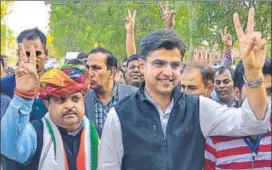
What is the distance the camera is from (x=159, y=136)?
2.92 meters

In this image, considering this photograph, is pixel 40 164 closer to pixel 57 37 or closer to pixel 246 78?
pixel 246 78

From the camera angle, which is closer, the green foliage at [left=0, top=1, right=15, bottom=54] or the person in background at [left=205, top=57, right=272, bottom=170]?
the person in background at [left=205, top=57, right=272, bottom=170]

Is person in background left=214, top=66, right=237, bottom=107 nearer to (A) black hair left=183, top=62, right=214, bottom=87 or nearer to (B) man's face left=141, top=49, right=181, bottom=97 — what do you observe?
(A) black hair left=183, top=62, right=214, bottom=87

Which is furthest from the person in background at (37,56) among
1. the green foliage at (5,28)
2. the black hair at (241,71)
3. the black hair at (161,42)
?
the green foliage at (5,28)

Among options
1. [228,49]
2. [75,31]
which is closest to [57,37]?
[75,31]

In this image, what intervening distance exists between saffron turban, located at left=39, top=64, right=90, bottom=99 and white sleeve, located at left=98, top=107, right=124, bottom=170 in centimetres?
45

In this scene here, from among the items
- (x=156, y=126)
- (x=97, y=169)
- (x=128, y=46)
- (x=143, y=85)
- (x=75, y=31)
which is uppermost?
(x=75, y=31)

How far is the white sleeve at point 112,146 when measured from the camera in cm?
297

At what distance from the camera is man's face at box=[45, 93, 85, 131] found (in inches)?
130

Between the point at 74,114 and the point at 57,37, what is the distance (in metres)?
21.7

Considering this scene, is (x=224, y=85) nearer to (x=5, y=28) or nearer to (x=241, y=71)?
(x=241, y=71)

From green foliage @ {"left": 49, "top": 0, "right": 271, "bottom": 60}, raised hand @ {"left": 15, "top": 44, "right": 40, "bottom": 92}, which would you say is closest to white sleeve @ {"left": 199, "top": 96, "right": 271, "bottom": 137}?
raised hand @ {"left": 15, "top": 44, "right": 40, "bottom": 92}

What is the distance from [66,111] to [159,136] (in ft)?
2.14

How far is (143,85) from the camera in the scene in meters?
3.14
